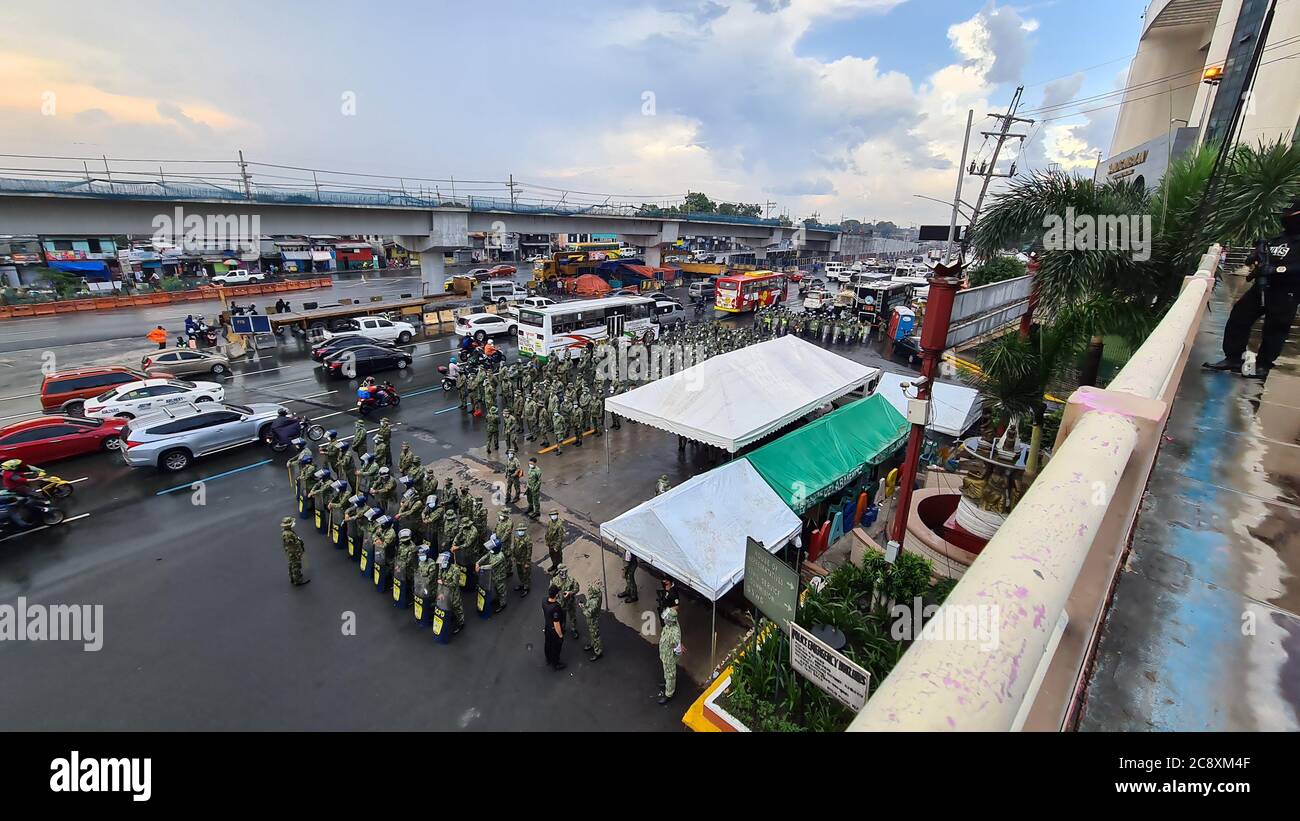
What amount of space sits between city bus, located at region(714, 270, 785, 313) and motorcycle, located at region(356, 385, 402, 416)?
933 inches

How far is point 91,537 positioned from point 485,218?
3302 centimetres

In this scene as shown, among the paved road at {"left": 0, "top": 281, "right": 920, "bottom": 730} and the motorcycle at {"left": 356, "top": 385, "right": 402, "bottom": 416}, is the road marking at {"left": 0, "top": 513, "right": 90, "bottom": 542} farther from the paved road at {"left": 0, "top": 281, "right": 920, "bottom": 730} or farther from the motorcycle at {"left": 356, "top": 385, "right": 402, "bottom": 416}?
the motorcycle at {"left": 356, "top": 385, "right": 402, "bottom": 416}

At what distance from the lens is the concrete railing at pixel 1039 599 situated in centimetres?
129

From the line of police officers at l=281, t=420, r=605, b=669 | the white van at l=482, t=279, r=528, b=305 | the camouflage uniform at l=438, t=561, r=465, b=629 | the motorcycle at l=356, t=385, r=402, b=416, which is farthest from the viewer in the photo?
the white van at l=482, t=279, r=528, b=305

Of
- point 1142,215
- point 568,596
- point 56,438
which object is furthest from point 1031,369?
point 56,438

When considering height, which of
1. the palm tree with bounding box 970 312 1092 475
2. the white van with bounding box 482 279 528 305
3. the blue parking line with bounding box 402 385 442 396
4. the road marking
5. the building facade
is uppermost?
the building facade

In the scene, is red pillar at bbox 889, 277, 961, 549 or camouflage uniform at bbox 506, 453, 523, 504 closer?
red pillar at bbox 889, 277, 961, 549

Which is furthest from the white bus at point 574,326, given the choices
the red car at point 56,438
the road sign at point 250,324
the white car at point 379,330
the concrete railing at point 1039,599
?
the concrete railing at point 1039,599

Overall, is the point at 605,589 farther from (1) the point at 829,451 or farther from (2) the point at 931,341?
(2) the point at 931,341

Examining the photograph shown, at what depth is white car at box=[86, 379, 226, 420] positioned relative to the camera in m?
15.1

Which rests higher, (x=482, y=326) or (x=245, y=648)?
(x=482, y=326)

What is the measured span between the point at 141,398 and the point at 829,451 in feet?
63.2

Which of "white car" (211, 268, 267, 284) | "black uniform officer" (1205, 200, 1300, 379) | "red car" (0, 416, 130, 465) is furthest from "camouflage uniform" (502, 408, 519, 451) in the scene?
"white car" (211, 268, 267, 284)

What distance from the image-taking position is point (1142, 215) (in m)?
8.58
